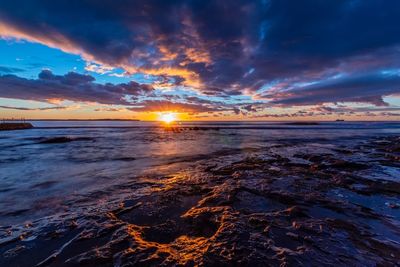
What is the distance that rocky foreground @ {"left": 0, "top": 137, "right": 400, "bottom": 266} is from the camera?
374cm

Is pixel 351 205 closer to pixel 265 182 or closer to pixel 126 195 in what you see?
pixel 265 182

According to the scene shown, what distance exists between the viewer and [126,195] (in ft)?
23.6

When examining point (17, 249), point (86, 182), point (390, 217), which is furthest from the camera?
point (86, 182)

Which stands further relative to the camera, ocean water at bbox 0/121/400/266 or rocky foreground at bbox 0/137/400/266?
ocean water at bbox 0/121/400/266

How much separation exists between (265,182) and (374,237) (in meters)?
4.20

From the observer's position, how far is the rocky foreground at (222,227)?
3.74 meters

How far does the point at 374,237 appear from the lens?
169 inches

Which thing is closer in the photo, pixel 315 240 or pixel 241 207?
pixel 315 240

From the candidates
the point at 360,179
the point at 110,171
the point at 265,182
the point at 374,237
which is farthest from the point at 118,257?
the point at 360,179

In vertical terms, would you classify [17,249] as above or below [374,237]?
below

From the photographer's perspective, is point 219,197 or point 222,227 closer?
point 222,227

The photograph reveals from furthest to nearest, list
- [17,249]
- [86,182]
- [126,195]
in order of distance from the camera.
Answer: [86,182], [126,195], [17,249]

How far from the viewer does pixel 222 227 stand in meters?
4.81

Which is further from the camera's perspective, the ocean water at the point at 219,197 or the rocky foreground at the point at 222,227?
the ocean water at the point at 219,197
